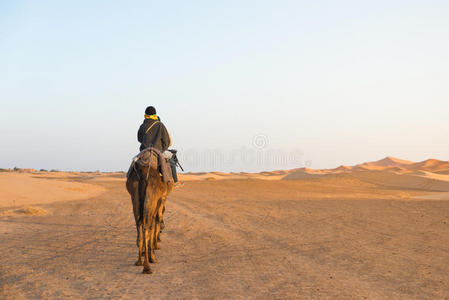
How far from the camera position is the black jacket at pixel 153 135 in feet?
30.9

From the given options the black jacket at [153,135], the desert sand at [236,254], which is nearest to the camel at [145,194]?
the desert sand at [236,254]

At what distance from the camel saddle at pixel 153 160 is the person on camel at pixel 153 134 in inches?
22.3

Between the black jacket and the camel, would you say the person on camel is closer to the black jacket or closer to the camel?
the black jacket

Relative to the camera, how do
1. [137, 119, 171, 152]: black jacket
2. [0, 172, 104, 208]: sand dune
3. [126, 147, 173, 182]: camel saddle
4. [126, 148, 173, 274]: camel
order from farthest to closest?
[0, 172, 104, 208]: sand dune → [137, 119, 171, 152]: black jacket → [126, 147, 173, 182]: camel saddle → [126, 148, 173, 274]: camel

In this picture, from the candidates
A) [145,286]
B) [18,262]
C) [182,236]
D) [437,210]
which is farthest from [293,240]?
[437,210]

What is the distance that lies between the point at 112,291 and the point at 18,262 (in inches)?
134

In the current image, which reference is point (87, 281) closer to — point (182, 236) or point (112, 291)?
point (112, 291)

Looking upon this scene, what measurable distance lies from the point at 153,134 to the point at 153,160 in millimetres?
1125

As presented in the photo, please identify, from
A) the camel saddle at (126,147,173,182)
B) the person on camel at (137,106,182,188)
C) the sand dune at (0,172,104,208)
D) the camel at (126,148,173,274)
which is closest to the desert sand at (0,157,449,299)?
the camel at (126,148,173,274)

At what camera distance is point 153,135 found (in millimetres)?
9500

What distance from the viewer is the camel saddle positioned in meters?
8.45

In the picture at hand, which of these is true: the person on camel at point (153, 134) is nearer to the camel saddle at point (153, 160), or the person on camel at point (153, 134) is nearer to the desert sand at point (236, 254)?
the camel saddle at point (153, 160)

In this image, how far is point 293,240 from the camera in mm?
11055

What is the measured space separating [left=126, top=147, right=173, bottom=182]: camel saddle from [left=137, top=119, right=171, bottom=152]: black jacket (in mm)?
607
